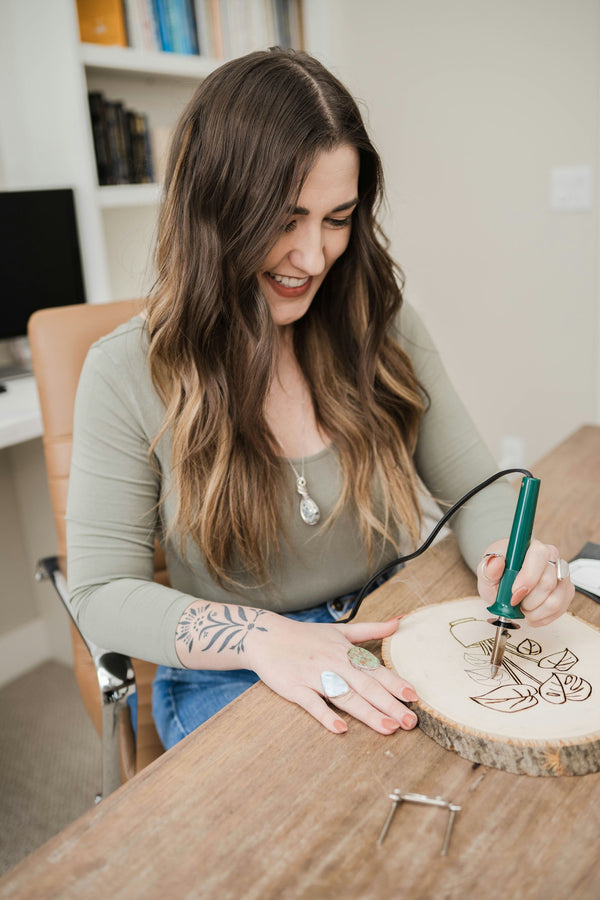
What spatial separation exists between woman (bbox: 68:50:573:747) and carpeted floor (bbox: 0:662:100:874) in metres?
0.82

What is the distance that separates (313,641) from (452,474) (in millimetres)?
487

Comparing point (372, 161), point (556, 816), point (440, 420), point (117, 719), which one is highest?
point (372, 161)

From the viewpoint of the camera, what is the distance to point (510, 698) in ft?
2.15

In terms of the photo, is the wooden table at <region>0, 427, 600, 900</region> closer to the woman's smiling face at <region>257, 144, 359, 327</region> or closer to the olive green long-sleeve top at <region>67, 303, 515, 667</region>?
the olive green long-sleeve top at <region>67, 303, 515, 667</region>

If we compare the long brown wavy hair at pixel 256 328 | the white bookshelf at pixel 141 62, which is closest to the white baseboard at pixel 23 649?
the long brown wavy hair at pixel 256 328

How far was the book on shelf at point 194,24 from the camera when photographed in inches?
73.1

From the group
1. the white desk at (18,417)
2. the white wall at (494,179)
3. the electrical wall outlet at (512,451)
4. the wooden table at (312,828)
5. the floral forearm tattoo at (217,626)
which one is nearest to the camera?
the wooden table at (312,828)

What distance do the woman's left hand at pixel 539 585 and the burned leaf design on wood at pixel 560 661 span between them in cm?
3

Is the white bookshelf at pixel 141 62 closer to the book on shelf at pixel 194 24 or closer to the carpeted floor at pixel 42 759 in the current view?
the book on shelf at pixel 194 24

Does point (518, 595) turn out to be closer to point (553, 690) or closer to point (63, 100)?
point (553, 690)

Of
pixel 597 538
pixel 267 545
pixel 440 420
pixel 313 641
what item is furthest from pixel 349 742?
pixel 440 420

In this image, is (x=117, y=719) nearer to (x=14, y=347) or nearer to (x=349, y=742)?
(x=349, y=742)

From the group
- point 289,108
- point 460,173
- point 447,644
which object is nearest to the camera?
point 447,644

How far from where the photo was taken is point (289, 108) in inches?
35.0
